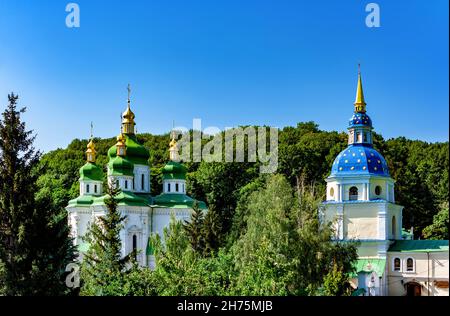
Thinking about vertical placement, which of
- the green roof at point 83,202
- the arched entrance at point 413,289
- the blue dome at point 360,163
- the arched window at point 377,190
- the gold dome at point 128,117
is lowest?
the arched entrance at point 413,289

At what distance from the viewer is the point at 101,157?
4938 centimetres

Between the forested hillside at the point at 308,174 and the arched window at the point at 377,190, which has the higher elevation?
the forested hillside at the point at 308,174

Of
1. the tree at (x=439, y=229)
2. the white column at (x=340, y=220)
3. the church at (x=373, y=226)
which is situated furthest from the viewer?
the tree at (x=439, y=229)

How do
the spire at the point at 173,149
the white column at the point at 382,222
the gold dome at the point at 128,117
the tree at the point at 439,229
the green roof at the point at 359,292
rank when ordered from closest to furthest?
1. the green roof at the point at 359,292
2. the white column at the point at 382,222
3. the tree at the point at 439,229
4. the gold dome at the point at 128,117
5. the spire at the point at 173,149

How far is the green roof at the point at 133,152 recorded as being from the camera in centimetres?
3781

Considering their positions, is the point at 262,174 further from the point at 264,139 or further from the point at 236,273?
the point at 236,273

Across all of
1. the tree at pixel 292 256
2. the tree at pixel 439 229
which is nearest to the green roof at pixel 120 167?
the tree at pixel 292 256

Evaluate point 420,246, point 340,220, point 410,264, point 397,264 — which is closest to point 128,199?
point 340,220

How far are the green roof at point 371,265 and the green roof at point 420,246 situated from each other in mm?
750

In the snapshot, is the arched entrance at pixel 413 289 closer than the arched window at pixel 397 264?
Yes

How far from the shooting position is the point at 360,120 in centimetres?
2822

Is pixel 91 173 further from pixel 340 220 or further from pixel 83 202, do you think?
pixel 340 220

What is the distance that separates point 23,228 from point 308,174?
24.3 m

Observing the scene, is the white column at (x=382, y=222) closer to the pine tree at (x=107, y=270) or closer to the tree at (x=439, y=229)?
the tree at (x=439, y=229)
